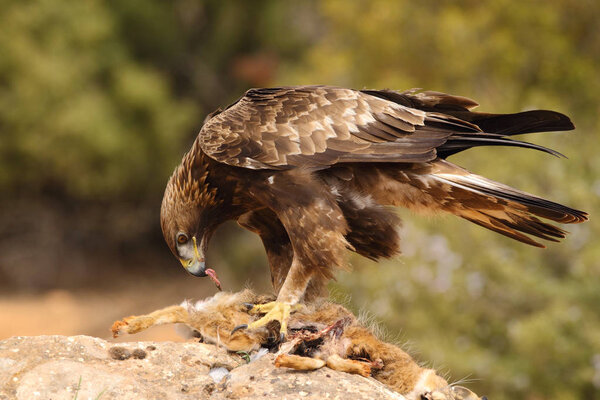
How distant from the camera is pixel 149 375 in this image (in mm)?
3236

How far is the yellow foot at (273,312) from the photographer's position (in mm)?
3531

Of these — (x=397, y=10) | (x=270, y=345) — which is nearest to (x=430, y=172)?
(x=270, y=345)

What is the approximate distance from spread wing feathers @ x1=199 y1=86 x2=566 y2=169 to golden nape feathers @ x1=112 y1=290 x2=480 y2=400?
2.42 ft

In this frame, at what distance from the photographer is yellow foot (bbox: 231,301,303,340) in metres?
3.53

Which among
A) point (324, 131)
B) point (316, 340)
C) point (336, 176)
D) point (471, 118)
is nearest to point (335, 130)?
point (324, 131)

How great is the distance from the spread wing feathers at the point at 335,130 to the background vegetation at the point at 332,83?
3391mm

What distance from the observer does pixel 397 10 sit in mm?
13117

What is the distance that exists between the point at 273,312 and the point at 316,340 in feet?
1.06

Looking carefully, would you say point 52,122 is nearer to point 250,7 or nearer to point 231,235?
point 231,235

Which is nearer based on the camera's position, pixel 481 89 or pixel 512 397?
pixel 512 397

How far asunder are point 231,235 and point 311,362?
489 inches

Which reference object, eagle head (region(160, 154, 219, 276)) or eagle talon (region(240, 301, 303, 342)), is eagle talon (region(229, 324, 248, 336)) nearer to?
eagle talon (region(240, 301, 303, 342))

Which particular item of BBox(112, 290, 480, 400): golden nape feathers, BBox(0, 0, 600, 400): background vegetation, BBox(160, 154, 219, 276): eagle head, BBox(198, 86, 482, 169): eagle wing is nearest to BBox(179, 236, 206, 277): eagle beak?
BBox(160, 154, 219, 276): eagle head

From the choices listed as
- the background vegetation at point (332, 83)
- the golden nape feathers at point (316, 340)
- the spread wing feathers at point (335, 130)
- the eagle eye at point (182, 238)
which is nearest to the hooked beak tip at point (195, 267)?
the eagle eye at point (182, 238)
